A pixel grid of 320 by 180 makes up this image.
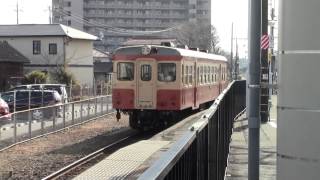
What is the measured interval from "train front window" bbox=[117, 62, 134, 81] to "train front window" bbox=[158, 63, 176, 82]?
107 centimetres

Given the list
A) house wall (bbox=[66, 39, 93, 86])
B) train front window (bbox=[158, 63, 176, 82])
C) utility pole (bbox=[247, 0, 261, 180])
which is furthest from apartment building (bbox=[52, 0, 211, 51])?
utility pole (bbox=[247, 0, 261, 180])

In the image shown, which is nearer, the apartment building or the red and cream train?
the red and cream train

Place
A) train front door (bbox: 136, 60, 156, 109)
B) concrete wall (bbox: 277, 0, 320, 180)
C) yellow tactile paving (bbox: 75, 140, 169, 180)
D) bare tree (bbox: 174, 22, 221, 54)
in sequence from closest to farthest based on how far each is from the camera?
1. concrete wall (bbox: 277, 0, 320, 180)
2. yellow tactile paving (bbox: 75, 140, 169, 180)
3. train front door (bbox: 136, 60, 156, 109)
4. bare tree (bbox: 174, 22, 221, 54)

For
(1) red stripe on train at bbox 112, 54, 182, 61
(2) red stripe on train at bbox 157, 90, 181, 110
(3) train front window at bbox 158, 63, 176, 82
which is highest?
(1) red stripe on train at bbox 112, 54, 182, 61

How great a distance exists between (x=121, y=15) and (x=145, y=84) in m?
138

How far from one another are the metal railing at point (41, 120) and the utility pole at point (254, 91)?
14591 mm

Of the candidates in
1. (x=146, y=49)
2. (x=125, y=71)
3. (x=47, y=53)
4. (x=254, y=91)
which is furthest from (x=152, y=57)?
(x=47, y=53)

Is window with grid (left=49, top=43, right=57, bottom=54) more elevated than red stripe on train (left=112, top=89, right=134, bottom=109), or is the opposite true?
window with grid (left=49, top=43, right=57, bottom=54)

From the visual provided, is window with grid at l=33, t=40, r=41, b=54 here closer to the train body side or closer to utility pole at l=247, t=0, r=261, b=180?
the train body side

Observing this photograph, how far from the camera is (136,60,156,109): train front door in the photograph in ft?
75.8

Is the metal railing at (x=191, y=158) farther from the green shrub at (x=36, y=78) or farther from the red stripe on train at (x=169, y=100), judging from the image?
the green shrub at (x=36, y=78)

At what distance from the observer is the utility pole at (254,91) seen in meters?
5.32

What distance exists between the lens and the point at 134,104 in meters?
23.1

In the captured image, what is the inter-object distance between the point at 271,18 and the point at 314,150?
2972 cm
